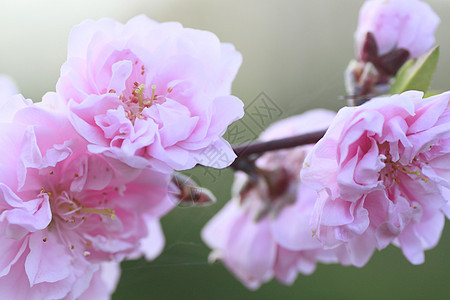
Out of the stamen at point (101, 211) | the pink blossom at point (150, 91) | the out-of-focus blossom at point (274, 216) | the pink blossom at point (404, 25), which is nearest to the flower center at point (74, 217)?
the stamen at point (101, 211)

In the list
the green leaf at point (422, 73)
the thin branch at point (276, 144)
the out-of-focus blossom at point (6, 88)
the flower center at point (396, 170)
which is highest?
the green leaf at point (422, 73)

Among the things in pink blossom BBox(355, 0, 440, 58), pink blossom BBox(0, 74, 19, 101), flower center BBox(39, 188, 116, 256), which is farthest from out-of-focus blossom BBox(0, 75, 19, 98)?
pink blossom BBox(355, 0, 440, 58)

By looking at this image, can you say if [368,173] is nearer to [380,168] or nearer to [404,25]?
[380,168]

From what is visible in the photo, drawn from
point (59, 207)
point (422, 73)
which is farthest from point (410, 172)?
point (59, 207)

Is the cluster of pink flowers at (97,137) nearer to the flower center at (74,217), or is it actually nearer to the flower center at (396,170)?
the flower center at (74,217)

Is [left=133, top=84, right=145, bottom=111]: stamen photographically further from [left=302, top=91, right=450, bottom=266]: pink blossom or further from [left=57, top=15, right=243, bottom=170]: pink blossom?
[left=302, top=91, right=450, bottom=266]: pink blossom

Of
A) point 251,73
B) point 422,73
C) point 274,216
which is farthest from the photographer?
point 251,73

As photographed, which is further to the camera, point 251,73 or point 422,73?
point 251,73
